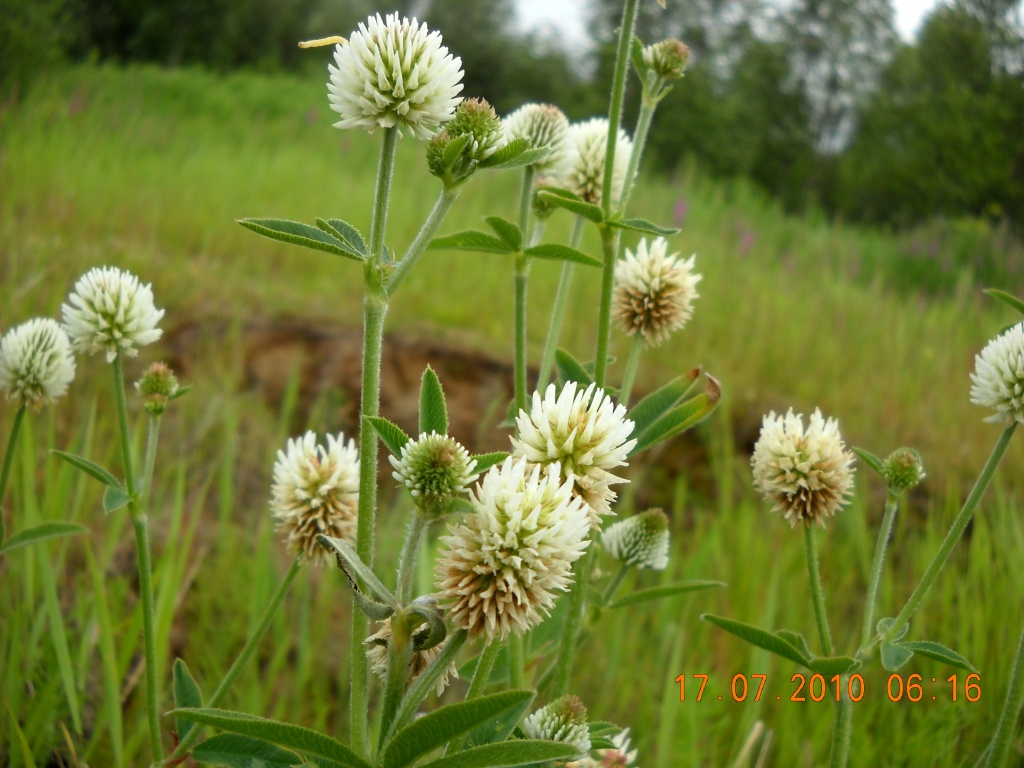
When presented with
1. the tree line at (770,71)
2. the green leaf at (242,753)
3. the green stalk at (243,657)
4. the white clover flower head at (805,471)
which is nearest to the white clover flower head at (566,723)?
the green leaf at (242,753)

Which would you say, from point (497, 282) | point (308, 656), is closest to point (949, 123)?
point (497, 282)

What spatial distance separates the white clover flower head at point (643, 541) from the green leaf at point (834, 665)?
32 cm

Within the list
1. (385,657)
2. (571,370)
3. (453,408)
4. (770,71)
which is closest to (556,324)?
(571,370)

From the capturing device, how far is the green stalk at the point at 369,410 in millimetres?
Result: 1028

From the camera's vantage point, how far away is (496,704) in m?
0.83

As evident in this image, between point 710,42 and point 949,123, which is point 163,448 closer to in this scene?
point 949,123

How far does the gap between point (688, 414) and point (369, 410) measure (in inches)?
20.6

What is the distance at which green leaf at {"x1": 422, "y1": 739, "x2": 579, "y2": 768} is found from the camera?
0.85m

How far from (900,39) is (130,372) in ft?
33.3

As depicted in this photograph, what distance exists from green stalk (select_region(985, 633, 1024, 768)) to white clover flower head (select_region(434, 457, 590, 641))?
81 cm

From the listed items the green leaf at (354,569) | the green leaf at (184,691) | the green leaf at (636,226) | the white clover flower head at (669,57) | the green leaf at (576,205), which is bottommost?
the green leaf at (184,691)

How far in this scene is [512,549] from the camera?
86 centimetres

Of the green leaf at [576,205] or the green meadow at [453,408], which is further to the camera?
the green meadow at [453,408]

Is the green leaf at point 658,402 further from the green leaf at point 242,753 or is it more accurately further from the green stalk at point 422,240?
the green leaf at point 242,753
